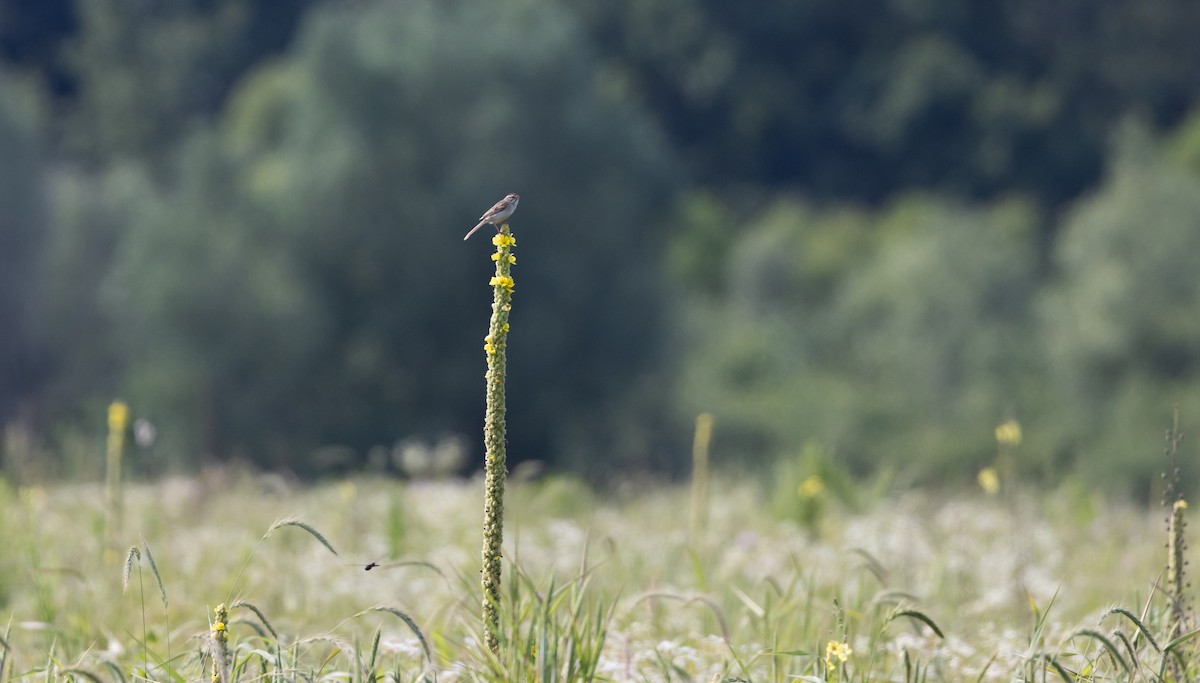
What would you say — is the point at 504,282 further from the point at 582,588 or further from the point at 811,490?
the point at 811,490

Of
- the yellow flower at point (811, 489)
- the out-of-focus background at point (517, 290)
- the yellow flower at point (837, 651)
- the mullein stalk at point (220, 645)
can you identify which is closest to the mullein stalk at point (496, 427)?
the mullein stalk at point (220, 645)

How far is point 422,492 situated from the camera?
8695 mm

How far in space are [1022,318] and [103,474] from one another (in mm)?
28097

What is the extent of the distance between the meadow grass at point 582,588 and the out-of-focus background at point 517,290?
3.76 feet

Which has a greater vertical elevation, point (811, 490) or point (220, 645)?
point (811, 490)

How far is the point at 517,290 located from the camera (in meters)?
→ 19.6

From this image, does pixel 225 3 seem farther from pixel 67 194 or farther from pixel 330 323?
pixel 330 323

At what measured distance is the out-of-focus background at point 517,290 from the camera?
64.9ft

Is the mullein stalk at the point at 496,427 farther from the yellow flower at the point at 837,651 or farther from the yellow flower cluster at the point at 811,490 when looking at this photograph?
the yellow flower cluster at the point at 811,490

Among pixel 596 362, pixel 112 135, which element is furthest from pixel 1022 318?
pixel 112 135

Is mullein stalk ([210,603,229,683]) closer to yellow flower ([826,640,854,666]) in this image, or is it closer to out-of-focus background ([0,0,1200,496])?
yellow flower ([826,640,854,666])

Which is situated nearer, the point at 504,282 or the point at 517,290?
the point at 504,282

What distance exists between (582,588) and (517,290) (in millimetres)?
16503

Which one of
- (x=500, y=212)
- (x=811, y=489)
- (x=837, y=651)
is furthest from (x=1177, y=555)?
(x=811, y=489)
